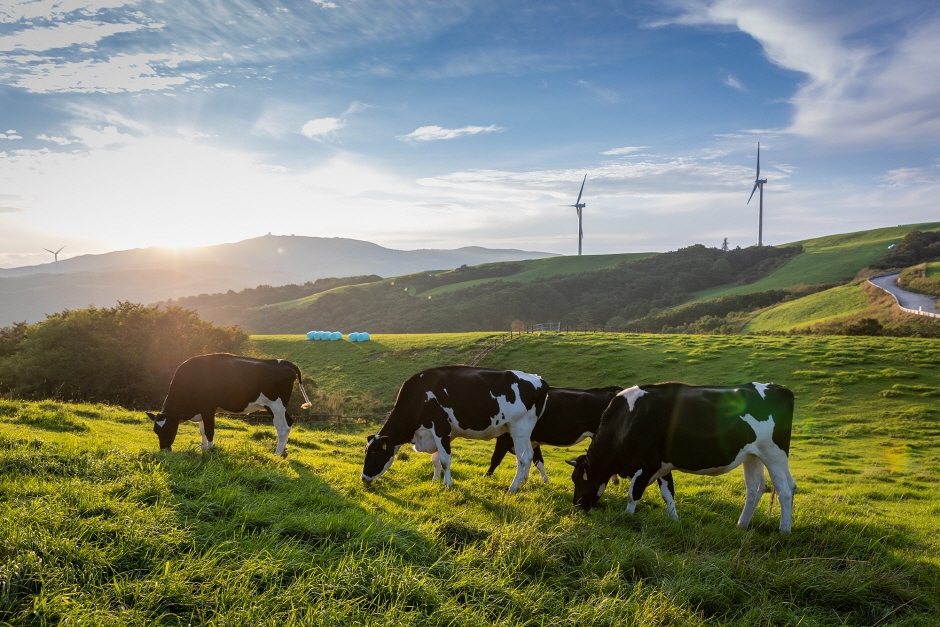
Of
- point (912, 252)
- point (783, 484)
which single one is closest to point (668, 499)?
point (783, 484)

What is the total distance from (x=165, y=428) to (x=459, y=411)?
6474 mm

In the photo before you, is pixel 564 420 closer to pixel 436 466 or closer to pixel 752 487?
pixel 436 466

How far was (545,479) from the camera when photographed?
1244cm

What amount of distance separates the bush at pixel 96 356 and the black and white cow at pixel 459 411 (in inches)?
740

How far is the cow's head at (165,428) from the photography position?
1166 centimetres

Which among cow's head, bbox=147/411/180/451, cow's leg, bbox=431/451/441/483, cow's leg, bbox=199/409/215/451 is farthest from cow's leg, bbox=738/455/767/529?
cow's head, bbox=147/411/180/451

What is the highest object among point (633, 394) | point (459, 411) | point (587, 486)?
point (633, 394)

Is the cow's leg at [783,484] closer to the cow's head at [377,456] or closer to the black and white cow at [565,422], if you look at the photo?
the black and white cow at [565,422]

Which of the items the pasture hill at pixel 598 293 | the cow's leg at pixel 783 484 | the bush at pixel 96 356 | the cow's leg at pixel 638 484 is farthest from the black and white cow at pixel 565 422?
the pasture hill at pixel 598 293

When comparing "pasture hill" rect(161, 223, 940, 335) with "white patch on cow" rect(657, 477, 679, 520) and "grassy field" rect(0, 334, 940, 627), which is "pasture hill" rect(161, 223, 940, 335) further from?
"grassy field" rect(0, 334, 940, 627)

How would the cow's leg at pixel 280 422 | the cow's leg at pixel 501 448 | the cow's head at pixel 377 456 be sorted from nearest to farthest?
the cow's head at pixel 377 456 < the cow's leg at pixel 501 448 < the cow's leg at pixel 280 422

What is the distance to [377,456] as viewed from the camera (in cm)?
1078

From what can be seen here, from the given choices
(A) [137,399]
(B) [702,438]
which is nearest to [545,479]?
(B) [702,438]

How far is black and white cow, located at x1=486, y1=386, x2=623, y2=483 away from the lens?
12617 millimetres
